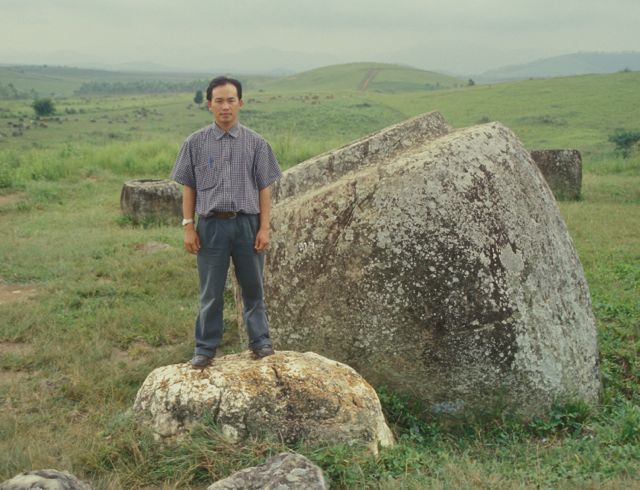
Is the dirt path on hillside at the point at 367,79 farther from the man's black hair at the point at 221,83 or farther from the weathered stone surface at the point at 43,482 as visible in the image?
the weathered stone surface at the point at 43,482

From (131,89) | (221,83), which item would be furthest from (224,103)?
(131,89)

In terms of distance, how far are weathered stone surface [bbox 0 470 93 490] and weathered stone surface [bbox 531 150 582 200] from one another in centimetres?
1381

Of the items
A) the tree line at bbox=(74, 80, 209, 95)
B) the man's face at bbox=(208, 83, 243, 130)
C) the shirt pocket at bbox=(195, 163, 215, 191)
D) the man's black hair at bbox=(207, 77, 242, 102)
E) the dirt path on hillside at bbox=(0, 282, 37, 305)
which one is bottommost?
the dirt path on hillside at bbox=(0, 282, 37, 305)

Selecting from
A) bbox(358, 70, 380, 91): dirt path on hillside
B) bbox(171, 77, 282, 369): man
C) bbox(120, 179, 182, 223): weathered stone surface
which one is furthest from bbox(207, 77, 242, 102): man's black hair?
bbox(358, 70, 380, 91): dirt path on hillside

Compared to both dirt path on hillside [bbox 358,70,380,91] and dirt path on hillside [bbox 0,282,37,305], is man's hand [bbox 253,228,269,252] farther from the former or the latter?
dirt path on hillside [bbox 358,70,380,91]

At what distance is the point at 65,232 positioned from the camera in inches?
477

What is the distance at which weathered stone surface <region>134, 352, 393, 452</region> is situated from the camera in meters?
4.27

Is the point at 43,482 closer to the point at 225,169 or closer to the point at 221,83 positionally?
the point at 225,169

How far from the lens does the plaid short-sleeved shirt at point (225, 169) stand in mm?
4633

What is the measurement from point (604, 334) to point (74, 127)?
41510mm

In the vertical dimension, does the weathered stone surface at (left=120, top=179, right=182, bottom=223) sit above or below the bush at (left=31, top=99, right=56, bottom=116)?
below

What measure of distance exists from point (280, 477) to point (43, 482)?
112 centimetres

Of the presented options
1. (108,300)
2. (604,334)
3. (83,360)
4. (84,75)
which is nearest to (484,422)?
(604,334)

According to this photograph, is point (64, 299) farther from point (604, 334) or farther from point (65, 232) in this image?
point (604, 334)
